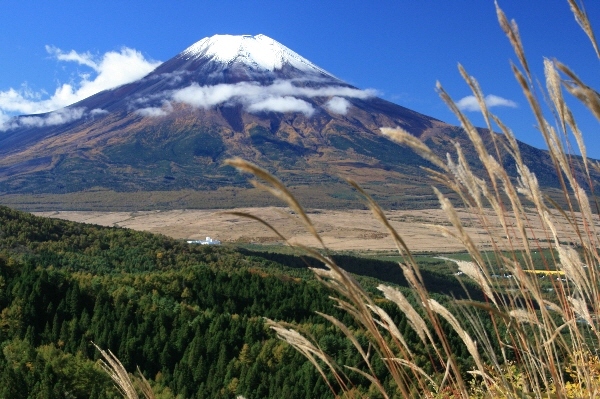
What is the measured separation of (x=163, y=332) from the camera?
1415 centimetres

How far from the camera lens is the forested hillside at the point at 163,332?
10.6 meters

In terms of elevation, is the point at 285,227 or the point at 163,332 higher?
the point at 163,332

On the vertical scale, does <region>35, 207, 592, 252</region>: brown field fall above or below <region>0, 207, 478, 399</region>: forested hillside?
below

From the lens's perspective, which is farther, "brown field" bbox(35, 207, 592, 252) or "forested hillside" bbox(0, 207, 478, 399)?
"brown field" bbox(35, 207, 592, 252)

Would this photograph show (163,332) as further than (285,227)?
No

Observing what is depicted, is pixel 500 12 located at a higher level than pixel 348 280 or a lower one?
higher

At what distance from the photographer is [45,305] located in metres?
14.8

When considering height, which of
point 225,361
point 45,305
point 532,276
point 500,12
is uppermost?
point 500,12

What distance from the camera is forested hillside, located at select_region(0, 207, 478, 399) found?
10633 mm

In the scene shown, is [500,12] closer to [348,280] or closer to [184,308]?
[348,280]

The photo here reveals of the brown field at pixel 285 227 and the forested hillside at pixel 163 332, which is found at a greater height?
the forested hillside at pixel 163 332

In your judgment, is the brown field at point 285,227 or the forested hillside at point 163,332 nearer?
the forested hillside at point 163,332

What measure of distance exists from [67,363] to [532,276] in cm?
1044

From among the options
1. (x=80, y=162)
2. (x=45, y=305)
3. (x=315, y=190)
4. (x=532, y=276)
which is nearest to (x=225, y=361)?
(x=45, y=305)
